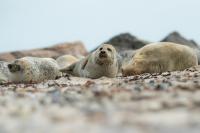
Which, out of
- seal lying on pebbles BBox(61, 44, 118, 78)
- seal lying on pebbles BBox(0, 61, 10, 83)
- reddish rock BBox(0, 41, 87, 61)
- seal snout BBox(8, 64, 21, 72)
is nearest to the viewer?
seal lying on pebbles BBox(61, 44, 118, 78)

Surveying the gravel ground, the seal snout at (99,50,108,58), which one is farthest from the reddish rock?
the gravel ground

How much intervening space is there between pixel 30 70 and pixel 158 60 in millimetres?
2855

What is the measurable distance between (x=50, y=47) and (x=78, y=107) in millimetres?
30139

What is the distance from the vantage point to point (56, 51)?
32844 mm

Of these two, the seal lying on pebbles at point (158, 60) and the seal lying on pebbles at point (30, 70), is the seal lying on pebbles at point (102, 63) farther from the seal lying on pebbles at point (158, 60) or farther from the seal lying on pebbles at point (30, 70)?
the seal lying on pebbles at point (30, 70)

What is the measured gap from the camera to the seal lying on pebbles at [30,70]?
1080cm

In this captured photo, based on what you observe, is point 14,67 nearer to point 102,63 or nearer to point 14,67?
point 14,67

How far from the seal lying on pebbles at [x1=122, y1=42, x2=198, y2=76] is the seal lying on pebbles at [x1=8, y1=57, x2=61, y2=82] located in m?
1.97

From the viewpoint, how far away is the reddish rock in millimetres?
30078

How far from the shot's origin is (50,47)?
33.4 meters

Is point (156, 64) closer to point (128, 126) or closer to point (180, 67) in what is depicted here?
point (180, 67)

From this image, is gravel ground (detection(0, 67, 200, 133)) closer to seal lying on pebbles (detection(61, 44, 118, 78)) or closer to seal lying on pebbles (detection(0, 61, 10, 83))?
seal lying on pebbles (detection(61, 44, 118, 78))

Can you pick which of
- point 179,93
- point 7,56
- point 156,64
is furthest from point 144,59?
point 7,56

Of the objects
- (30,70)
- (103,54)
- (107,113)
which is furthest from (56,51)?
(107,113)
